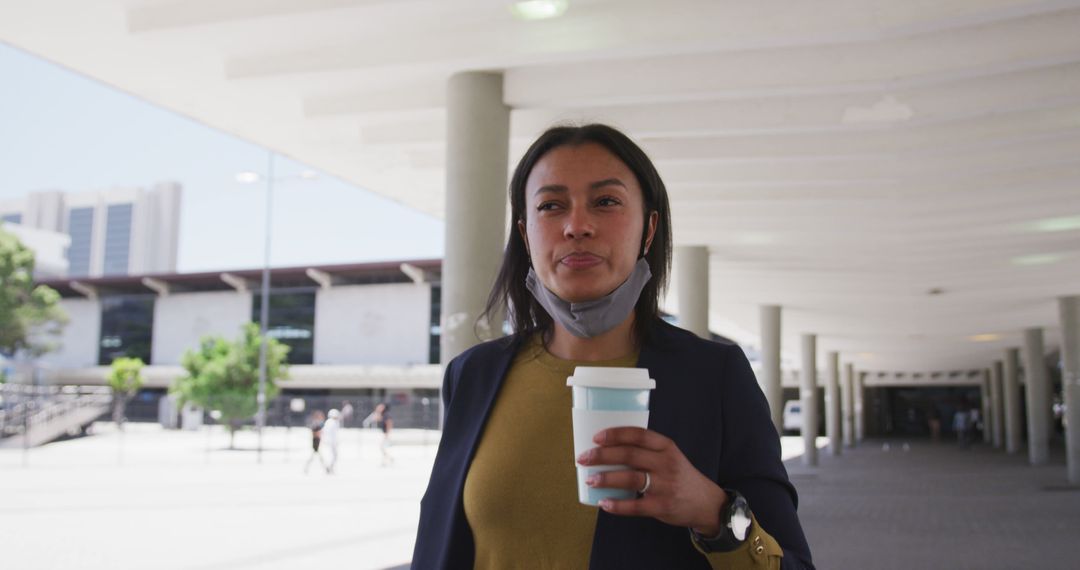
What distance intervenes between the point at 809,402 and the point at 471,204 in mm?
24612

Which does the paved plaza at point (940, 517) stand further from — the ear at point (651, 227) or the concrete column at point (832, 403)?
the concrete column at point (832, 403)

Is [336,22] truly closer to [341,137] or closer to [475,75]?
[475,75]

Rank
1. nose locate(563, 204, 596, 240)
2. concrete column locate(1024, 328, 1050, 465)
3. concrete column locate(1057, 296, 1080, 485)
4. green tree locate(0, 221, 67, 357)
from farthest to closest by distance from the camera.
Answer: green tree locate(0, 221, 67, 357), concrete column locate(1024, 328, 1050, 465), concrete column locate(1057, 296, 1080, 485), nose locate(563, 204, 596, 240)

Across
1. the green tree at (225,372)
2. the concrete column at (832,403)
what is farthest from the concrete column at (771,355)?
the green tree at (225,372)

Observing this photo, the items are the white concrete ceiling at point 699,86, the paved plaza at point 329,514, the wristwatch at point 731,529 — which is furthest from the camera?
the paved plaza at point 329,514

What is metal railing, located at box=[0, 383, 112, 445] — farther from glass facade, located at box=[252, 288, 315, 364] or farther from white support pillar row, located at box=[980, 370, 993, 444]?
white support pillar row, located at box=[980, 370, 993, 444]

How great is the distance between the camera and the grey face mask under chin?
1.77m

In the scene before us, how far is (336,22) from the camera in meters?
8.73

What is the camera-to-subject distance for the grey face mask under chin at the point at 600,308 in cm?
177

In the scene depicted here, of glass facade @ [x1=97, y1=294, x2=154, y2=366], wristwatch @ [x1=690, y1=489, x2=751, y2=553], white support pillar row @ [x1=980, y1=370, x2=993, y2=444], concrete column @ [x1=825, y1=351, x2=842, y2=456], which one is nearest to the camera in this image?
wristwatch @ [x1=690, y1=489, x2=751, y2=553]

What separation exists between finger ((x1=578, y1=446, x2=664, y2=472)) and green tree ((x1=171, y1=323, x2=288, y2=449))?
115ft

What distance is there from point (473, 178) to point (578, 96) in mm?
1457

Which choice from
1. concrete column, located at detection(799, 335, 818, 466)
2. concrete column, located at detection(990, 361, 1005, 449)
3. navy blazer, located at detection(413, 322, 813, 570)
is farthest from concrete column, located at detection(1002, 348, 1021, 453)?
navy blazer, located at detection(413, 322, 813, 570)

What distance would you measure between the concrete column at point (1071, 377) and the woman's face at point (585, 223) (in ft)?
75.7
